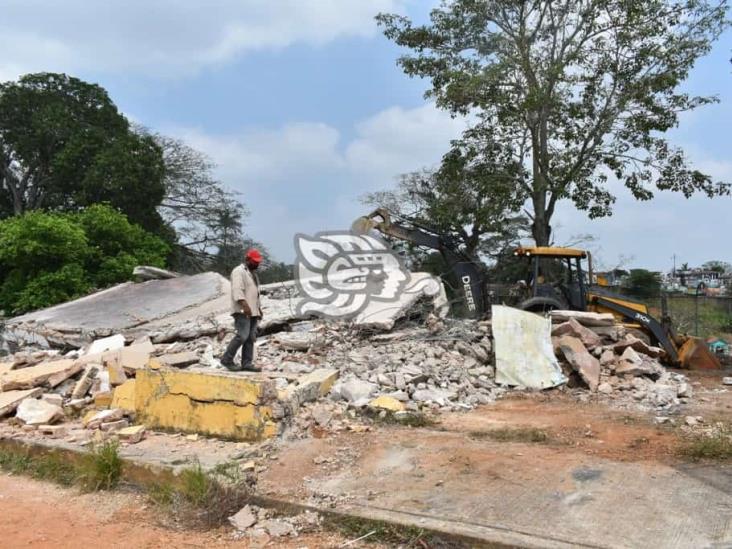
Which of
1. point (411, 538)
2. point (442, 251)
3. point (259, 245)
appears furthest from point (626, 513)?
point (259, 245)

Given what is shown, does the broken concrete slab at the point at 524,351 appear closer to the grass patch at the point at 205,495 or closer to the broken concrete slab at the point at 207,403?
the broken concrete slab at the point at 207,403

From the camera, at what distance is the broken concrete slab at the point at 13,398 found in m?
7.07

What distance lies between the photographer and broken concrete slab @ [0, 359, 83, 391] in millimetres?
7848

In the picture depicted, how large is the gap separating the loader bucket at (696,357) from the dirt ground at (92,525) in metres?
10.0

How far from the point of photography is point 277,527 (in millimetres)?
4137

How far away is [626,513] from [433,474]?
4.60 feet

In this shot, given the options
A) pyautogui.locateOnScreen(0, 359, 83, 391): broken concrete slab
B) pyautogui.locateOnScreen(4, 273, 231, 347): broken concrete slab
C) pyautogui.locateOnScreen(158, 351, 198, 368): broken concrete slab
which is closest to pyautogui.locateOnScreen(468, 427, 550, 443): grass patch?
pyautogui.locateOnScreen(158, 351, 198, 368): broken concrete slab

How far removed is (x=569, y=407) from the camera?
757 centimetres

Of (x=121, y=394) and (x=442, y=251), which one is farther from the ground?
(x=442, y=251)

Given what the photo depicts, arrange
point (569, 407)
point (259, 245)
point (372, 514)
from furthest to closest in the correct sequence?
point (259, 245), point (569, 407), point (372, 514)

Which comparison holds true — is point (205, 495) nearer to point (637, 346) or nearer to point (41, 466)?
point (41, 466)

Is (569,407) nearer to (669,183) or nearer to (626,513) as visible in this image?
(626,513)

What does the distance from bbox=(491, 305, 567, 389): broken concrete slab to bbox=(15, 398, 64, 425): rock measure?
18.1ft

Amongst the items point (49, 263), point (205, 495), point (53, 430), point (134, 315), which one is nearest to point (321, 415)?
point (205, 495)
